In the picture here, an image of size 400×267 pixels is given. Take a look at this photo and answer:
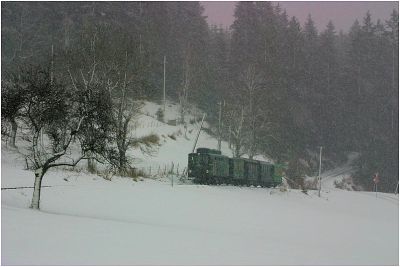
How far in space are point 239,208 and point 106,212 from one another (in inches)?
443

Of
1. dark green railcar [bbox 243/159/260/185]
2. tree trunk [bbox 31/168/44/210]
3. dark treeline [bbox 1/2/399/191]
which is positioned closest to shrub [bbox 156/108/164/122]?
dark treeline [bbox 1/2/399/191]

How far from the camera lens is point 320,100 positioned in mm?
85250

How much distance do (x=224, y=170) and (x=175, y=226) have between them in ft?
74.1

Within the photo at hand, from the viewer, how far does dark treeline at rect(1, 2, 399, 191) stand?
68625 millimetres

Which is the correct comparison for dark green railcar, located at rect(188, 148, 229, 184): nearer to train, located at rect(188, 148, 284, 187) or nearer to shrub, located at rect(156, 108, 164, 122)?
train, located at rect(188, 148, 284, 187)

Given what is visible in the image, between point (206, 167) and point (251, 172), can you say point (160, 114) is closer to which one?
point (251, 172)

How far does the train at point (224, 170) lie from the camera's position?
144 ft

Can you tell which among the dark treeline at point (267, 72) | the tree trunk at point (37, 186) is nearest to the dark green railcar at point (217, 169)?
the dark treeline at point (267, 72)

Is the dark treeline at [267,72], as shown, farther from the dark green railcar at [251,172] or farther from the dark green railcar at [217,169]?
the dark green railcar at [217,169]

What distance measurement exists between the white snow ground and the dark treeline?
2414cm

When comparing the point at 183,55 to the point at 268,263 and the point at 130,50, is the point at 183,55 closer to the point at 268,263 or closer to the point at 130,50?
the point at 130,50

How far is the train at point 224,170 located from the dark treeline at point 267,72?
26.4 feet

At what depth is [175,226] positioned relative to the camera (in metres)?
23.7

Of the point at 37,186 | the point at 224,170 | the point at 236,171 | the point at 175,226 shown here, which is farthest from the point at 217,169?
the point at 37,186
